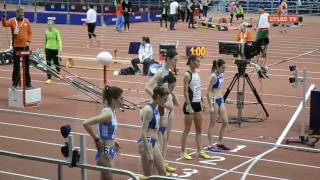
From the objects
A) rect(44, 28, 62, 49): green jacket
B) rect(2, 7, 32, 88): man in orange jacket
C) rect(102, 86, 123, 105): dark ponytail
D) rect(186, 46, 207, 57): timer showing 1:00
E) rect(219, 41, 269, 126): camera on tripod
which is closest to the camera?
rect(102, 86, 123, 105): dark ponytail

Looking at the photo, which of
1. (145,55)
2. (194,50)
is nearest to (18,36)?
(145,55)

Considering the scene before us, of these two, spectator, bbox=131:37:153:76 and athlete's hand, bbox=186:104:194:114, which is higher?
spectator, bbox=131:37:153:76

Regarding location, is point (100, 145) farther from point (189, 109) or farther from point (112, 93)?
point (189, 109)

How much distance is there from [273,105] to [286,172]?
6267 millimetres

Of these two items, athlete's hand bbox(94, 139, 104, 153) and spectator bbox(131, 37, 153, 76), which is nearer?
athlete's hand bbox(94, 139, 104, 153)

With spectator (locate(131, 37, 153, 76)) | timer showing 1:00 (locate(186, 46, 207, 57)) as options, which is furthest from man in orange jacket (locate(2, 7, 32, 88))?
timer showing 1:00 (locate(186, 46, 207, 57))

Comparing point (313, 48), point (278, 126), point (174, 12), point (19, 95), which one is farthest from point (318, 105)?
point (174, 12)

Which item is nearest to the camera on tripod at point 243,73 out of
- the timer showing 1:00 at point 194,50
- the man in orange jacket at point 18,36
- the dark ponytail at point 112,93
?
the man in orange jacket at point 18,36

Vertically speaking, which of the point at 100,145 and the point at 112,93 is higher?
the point at 112,93

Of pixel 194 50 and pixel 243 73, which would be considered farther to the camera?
pixel 194 50

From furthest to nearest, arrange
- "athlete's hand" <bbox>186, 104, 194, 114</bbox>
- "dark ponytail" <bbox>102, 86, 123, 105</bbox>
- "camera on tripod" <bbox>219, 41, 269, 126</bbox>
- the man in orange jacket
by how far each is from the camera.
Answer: the man in orange jacket
"camera on tripod" <bbox>219, 41, 269, 126</bbox>
"athlete's hand" <bbox>186, 104, 194, 114</bbox>
"dark ponytail" <bbox>102, 86, 123, 105</bbox>

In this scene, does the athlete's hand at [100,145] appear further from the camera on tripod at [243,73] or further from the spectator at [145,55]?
the spectator at [145,55]

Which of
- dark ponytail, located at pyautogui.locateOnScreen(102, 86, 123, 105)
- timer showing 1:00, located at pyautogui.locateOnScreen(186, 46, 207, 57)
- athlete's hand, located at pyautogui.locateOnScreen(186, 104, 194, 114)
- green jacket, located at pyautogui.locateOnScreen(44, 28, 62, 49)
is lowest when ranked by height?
athlete's hand, located at pyautogui.locateOnScreen(186, 104, 194, 114)

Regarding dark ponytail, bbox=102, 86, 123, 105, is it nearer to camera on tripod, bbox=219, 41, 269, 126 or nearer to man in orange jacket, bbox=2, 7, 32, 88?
camera on tripod, bbox=219, 41, 269, 126
